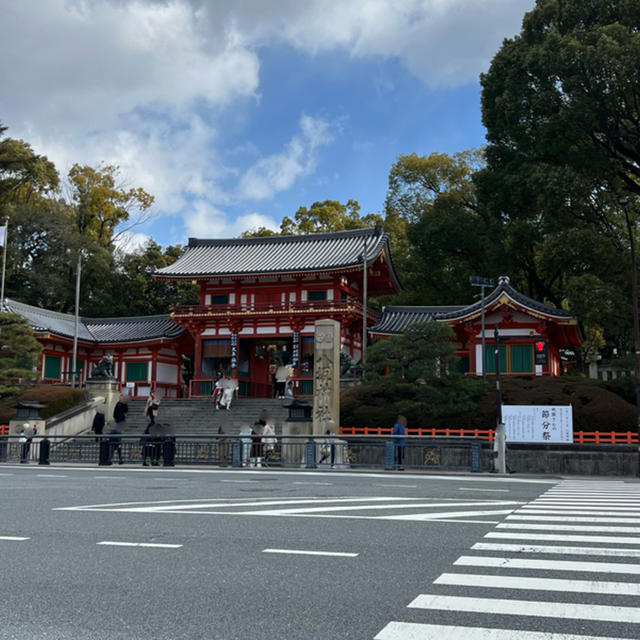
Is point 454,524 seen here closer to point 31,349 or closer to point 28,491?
point 28,491

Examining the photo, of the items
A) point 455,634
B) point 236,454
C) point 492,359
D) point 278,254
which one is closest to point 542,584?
point 455,634

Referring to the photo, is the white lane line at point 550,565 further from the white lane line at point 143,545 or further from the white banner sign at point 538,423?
the white banner sign at point 538,423

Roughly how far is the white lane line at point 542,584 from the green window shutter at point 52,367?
42418 mm

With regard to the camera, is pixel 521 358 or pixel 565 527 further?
pixel 521 358

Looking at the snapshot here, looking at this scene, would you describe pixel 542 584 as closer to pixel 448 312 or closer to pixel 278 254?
pixel 448 312

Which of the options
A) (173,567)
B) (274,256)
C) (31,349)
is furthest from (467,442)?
(274,256)

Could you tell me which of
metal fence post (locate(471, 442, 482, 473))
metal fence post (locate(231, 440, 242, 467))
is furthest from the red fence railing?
metal fence post (locate(231, 440, 242, 467))

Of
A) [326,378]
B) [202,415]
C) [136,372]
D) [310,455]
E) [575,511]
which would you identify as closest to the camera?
[575,511]

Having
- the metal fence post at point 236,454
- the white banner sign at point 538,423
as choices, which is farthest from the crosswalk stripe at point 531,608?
the white banner sign at point 538,423

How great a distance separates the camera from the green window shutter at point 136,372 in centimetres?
4497

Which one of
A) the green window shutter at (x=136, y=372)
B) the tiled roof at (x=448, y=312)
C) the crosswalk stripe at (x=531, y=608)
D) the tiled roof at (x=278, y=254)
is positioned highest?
the tiled roof at (x=278, y=254)

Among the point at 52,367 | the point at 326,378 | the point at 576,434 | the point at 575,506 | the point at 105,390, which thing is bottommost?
the point at 575,506

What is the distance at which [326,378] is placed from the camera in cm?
2548

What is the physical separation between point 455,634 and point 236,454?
17781mm
